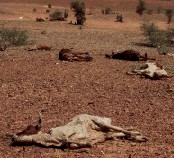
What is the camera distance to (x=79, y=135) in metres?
8.00

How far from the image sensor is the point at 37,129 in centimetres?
812

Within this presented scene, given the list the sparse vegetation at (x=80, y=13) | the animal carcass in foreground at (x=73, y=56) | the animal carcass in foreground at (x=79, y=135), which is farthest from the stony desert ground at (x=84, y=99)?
the sparse vegetation at (x=80, y=13)

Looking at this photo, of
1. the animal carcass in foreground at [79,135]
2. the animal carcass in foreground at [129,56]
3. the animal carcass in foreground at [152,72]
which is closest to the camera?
the animal carcass in foreground at [79,135]


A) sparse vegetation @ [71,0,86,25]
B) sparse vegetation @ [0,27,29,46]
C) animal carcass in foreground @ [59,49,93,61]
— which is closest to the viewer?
animal carcass in foreground @ [59,49,93,61]

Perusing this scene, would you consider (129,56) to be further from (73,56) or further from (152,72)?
(152,72)

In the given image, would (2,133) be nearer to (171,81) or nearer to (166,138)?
(166,138)

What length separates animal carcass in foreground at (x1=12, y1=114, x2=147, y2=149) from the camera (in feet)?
26.0

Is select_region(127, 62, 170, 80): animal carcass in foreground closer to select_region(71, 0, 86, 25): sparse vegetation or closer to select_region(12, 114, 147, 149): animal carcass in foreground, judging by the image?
select_region(12, 114, 147, 149): animal carcass in foreground

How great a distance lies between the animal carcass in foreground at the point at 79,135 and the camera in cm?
791

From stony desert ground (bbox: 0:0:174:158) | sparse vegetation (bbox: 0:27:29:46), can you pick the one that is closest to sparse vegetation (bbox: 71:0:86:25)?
sparse vegetation (bbox: 0:27:29:46)

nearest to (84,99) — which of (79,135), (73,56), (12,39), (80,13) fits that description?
(79,135)

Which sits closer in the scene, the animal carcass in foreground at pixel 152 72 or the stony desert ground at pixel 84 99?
the stony desert ground at pixel 84 99

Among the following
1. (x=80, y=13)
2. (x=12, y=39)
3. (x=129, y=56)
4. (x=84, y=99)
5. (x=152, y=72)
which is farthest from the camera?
(x=80, y=13)

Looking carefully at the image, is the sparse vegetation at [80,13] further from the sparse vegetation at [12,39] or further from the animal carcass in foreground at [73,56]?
the animal carcass in foreground at [73,56]
